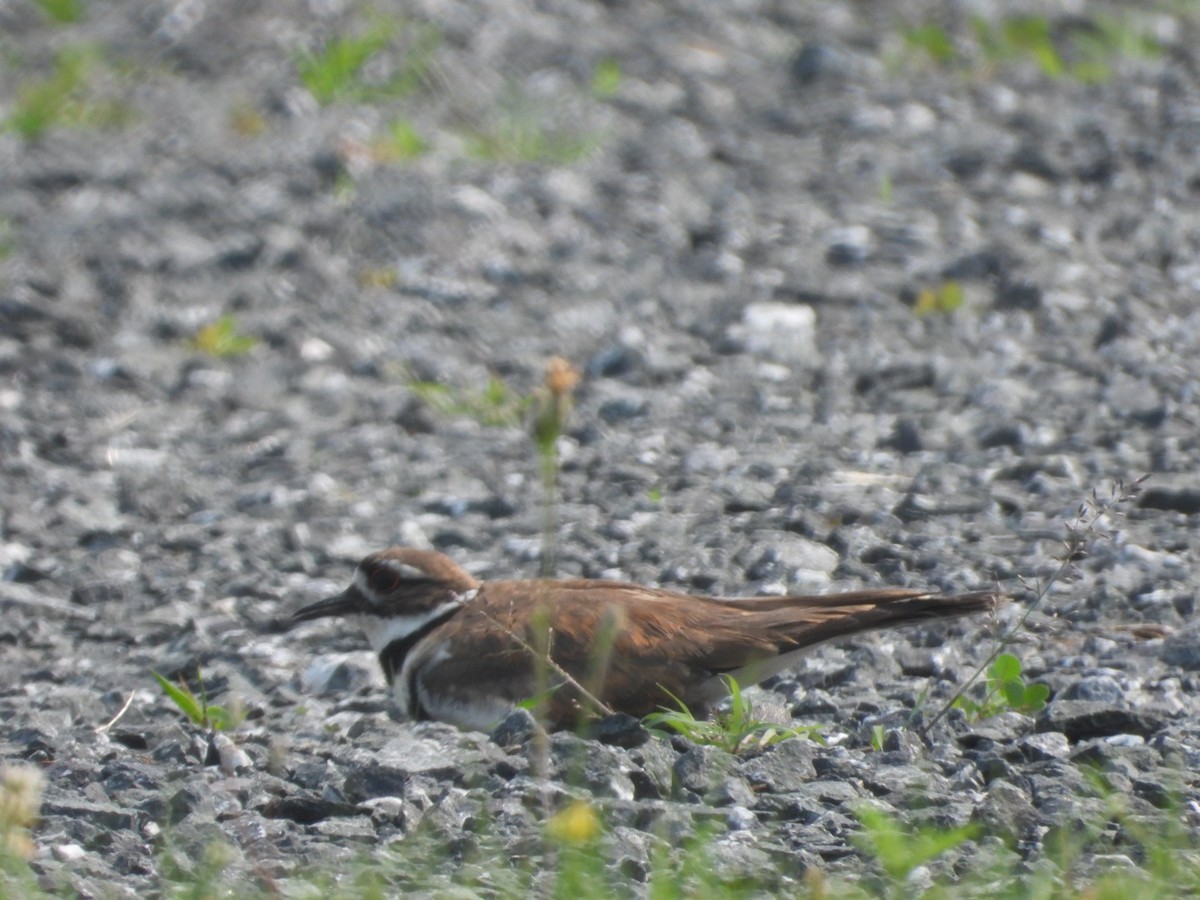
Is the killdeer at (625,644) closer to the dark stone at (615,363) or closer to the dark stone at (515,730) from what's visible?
the dark stone at (515,730)

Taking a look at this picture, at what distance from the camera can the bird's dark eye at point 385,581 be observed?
6645 mm

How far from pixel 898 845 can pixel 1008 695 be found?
Answer: 60.1 inches

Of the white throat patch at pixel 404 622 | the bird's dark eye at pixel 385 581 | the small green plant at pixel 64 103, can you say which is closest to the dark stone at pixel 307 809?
the white throat patch at pixel 404 622

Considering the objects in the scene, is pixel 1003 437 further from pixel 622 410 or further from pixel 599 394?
pixel 599 394

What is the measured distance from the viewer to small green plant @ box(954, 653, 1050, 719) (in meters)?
5.57

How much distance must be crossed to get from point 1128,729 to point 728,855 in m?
1.48

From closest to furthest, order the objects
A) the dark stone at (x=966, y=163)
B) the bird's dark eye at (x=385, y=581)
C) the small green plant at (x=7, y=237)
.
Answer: the bird's dark eye at (x=385, y=581)
the small green plant at (x=7, y=237)
the dark stone at (x=966, y=163)

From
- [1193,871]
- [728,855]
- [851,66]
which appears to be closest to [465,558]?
[728,855]

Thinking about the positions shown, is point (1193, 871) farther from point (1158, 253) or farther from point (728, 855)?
point (1158, 253)

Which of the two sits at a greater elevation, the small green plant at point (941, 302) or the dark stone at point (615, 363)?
the small green plant at point (941, 302)

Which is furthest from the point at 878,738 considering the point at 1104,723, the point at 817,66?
the point at 817,66

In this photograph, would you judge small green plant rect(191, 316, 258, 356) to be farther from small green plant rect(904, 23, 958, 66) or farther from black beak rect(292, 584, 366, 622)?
small green plant rect(904, 23, 958, 66)

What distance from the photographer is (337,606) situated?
22.2 feet

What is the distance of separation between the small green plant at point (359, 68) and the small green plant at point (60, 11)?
160 centimetres
